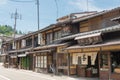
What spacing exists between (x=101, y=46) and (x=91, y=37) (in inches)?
108

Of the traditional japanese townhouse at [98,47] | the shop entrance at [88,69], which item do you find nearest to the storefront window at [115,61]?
the traditional japanese townhouse at [98,47]

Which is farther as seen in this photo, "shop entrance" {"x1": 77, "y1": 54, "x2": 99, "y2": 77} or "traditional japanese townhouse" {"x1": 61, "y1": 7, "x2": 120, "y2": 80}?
"shop entrance" {"x1": 77, "y1": 54, "x2": 99, "y2": 77}

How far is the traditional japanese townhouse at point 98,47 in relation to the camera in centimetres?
2042

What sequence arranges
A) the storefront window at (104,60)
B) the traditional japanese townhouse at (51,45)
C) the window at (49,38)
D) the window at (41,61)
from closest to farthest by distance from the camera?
the storefront window at (104,60), the traditional japanese townhouse at (51,45), the window at (41,61), the window at (49,38)

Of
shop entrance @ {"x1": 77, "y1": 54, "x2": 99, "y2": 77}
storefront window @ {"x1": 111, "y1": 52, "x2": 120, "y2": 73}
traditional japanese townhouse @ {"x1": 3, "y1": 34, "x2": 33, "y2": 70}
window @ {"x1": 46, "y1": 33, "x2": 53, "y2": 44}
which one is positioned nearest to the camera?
storefront window @ {"x1": 111, "y1": 52, "x2": 120, "y2": 73}

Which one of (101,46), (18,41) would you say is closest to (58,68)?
(101,46)

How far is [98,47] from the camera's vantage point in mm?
20516

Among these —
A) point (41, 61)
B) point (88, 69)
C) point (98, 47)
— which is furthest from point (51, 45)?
point (98, 47)

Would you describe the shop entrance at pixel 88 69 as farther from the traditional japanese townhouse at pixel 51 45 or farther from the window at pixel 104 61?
the window at pixel 104 61

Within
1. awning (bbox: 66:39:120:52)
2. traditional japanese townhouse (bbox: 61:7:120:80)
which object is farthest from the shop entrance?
awning (bbox: 66:39:120:52)

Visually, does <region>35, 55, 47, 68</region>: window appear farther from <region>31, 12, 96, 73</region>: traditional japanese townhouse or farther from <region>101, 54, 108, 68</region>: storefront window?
<region>101, 54, 108, 68</region>: storefront window

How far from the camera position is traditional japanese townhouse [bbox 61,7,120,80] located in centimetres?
2042

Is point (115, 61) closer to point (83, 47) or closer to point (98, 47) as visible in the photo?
point (98, 47)

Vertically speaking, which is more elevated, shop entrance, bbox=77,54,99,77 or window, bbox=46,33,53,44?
window, bbox=46,33,53,44
